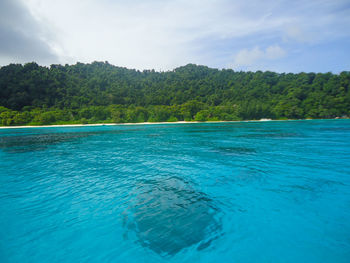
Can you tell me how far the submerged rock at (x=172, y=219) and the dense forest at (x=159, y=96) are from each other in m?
82.0

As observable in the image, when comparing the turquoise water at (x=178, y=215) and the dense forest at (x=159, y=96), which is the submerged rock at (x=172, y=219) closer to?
the turquoise water at (x=178, y=215)

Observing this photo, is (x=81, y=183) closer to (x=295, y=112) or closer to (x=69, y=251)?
(x=69, y=251)

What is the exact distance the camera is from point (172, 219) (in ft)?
16.6

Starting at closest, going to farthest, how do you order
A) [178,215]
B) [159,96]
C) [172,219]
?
[172,219] → [178,215] → [159,96]

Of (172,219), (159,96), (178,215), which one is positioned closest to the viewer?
(172,219)

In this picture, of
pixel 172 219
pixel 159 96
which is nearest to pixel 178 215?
pixel 172 219

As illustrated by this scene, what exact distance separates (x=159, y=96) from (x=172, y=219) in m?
118

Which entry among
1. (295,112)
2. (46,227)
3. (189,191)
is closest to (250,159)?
(189,191)

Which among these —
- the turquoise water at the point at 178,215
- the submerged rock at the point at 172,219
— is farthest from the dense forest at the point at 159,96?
the submerged rock at the point at 172,219

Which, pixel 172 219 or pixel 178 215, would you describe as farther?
pixel 178 215

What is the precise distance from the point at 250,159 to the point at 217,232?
29.2 feet

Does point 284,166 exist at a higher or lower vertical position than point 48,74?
lower

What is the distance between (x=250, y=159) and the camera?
12.4 metres

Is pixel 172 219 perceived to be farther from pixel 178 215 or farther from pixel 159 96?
pixel 159 96
